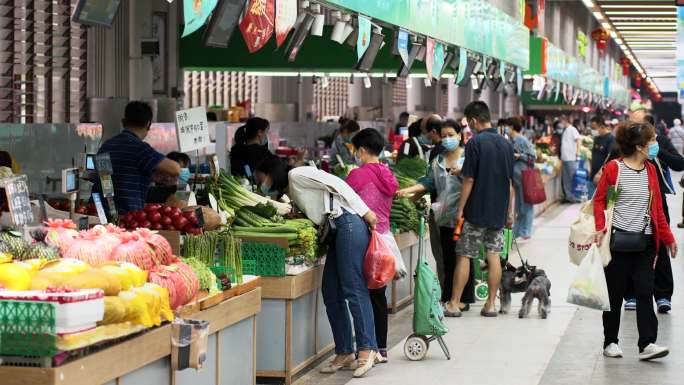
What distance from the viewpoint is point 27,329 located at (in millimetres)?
4363

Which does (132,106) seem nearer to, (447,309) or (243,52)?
(447,309)

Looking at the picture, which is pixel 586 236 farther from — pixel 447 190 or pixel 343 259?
pixel 447 190

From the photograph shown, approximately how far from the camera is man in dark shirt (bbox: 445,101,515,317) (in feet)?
30.8

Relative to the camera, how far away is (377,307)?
777cm

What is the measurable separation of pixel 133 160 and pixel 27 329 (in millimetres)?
3500

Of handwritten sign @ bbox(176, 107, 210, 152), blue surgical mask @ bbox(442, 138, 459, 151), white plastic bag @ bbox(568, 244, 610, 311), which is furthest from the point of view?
blue surgical mask @ bbox(442, 138, 459, 151)

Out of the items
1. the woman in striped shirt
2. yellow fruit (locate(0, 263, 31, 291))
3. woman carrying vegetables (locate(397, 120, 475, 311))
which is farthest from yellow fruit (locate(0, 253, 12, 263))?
woman carrying vegetables (locate(397, 120, 475, 311))

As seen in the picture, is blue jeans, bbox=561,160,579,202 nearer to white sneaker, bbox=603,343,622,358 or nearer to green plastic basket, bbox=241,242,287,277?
white sneaker, bbox=603,343,622,358

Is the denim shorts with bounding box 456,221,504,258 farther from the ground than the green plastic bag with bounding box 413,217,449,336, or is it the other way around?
→ the denim shorts with bounding box 456,221,504,258

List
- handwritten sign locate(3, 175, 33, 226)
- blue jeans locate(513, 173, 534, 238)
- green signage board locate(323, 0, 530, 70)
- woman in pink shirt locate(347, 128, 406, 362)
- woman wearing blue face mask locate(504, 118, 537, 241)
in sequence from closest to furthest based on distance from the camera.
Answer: handwritten sign locate(3, 175, 33, 226) < woman in pink shirt locate(347, 128, 406, 362) < green signage board locate(323, 0, 530, 70) < woman wearing blue face mask locate(504, 118, 537, 241) < blue jeans locate(513, 173, 534, 238)

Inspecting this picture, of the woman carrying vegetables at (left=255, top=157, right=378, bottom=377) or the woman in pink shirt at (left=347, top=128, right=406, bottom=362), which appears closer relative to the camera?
the woman carrying vegetables at (left=255, top=157, right=378, bottom=377)

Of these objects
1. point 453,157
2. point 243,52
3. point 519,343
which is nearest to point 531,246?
point 243,52

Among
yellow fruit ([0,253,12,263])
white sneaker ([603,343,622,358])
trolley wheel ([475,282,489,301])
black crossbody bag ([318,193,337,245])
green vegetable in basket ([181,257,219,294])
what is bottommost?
white sneaker ([603,343,622,358])

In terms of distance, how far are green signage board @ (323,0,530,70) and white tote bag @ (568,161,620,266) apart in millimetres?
2286
